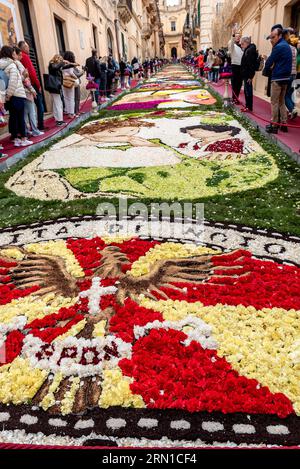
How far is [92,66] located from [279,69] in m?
7.85

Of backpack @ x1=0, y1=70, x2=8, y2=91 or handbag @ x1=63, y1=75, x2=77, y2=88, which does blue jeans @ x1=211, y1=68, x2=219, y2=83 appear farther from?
backpack @ x1=0, y1=70, x2=8, y2=91

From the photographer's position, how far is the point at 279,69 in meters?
5.94

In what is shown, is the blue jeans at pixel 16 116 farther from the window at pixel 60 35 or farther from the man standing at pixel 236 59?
the window at pixel 60 35

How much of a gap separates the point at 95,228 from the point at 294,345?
2.03m

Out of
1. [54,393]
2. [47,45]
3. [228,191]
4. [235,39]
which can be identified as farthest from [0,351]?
[47,45]

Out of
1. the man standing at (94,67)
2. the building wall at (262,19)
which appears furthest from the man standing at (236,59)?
the man standing at (94,67)

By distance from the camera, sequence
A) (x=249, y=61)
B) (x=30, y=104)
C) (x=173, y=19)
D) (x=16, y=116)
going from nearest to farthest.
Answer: (x=16, y=116)
(x=30, y=104)
(x=249, y=61)
(x=173, y=19)

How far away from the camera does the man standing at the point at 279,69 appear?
19.2 feet

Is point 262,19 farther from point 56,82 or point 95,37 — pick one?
point 95,37

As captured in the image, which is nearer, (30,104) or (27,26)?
(30,104)

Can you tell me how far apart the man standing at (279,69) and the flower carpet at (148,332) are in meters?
3.06

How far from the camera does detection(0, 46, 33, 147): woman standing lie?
19.3 feet

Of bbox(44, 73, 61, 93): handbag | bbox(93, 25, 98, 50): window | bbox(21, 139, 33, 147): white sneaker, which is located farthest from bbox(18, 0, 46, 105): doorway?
bbox(93, 25, 98, 50): window

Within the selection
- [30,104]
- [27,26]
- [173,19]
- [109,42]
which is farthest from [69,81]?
[173,19]
